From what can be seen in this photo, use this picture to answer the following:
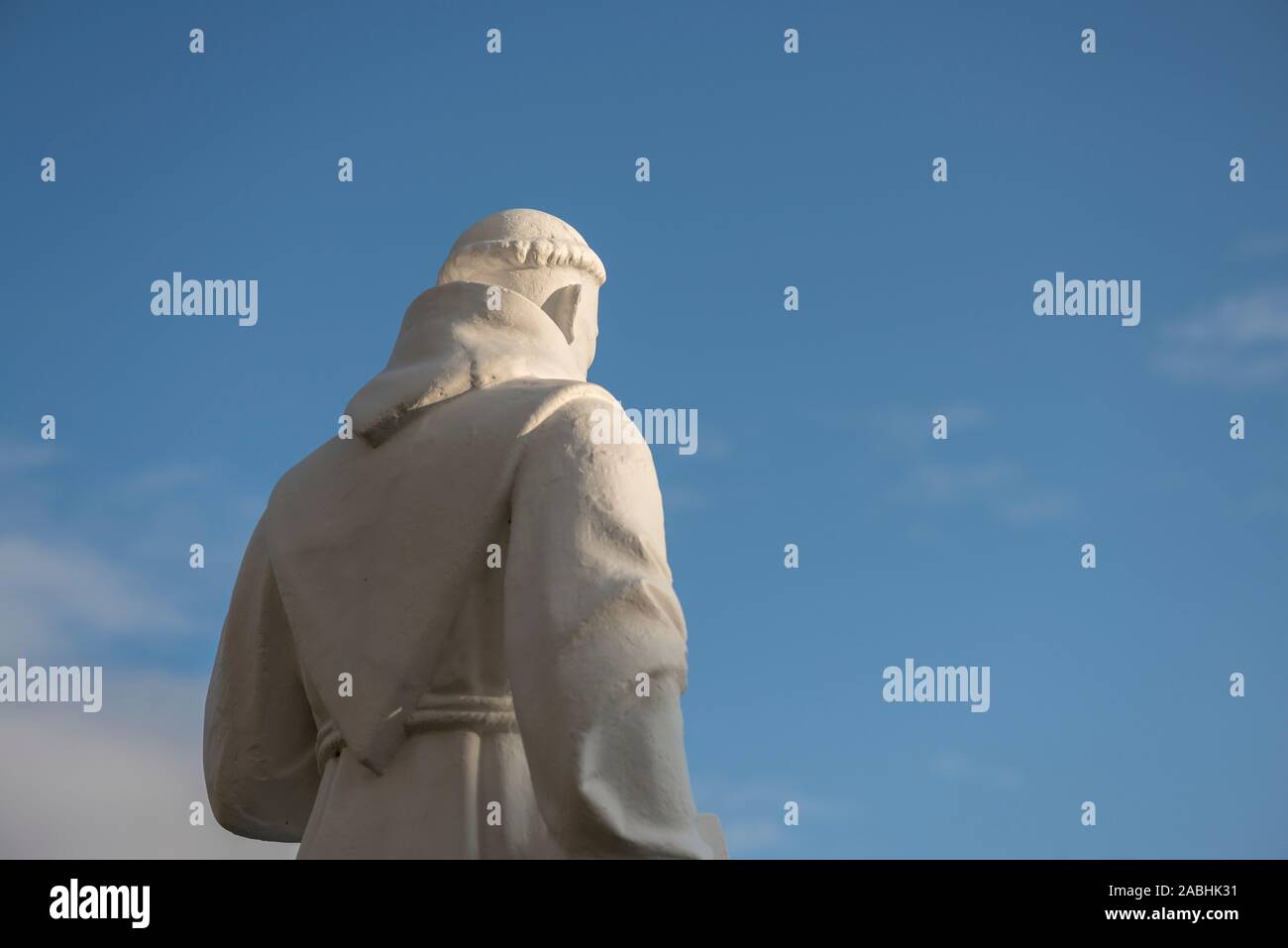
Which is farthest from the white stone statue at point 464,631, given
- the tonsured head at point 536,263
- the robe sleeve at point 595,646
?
the tonsured head at point 536,263

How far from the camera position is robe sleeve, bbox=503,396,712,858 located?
572 centimetres

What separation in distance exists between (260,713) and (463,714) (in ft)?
3.47

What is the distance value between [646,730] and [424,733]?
869 millimetres

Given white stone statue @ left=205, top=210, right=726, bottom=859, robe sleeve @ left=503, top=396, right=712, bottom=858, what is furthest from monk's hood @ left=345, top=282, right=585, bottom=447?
robe sleeve @ left=503, top=396, right=712, bottom=858

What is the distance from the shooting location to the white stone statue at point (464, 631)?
19.2ft

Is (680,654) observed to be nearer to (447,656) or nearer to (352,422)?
(447,656)

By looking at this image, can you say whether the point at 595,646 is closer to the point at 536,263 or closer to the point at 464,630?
the point at 464,630

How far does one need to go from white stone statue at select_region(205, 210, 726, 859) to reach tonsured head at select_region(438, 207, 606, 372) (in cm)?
16

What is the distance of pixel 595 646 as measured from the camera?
19.4ft

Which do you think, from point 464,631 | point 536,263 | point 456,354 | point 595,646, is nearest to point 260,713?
point 464,631

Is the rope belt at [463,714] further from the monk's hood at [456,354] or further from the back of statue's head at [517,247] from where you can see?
the back of statue's head at [517,247]

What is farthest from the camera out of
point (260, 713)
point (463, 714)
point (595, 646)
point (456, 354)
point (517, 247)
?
point (517, 247)

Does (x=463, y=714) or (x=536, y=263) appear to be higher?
(x=536, y=263)
